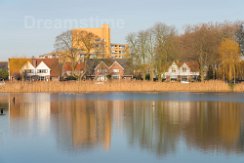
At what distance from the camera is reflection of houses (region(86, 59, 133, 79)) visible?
89625mm

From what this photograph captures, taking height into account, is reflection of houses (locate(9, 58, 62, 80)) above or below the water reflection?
above

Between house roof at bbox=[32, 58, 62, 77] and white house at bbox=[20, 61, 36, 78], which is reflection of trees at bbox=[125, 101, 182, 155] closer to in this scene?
white house at bbox=[20, 61, 36, 78]

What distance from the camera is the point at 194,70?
90.7 meters

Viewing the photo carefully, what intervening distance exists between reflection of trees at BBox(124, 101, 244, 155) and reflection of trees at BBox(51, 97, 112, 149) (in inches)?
51.2

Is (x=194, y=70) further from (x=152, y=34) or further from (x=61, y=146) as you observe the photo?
(x=61, y=146)

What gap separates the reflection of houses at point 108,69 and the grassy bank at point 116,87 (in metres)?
28.0

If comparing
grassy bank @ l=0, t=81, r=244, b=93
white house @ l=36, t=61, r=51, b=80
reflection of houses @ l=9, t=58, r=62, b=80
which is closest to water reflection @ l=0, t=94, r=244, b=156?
grassy bank @ l=0, t=81, r=244, b=93

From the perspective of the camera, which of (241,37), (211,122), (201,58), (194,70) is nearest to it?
(211,122)

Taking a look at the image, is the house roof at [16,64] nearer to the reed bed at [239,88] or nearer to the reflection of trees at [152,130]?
the reed bed at [239,88]

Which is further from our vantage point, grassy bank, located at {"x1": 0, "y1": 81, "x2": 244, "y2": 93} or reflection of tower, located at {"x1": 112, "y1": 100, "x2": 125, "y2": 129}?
grassy bank, located at {"x1": 0, "y1": 81, "x2": 244, "y2": 93}

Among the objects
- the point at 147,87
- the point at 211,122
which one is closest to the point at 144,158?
the point at 211,122

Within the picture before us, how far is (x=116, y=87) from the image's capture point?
190 ft

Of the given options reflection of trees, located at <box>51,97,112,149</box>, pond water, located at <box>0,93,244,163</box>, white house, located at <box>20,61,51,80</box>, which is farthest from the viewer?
white house, located at <box>20,61,51,80</box>

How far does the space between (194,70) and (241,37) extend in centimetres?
2054
